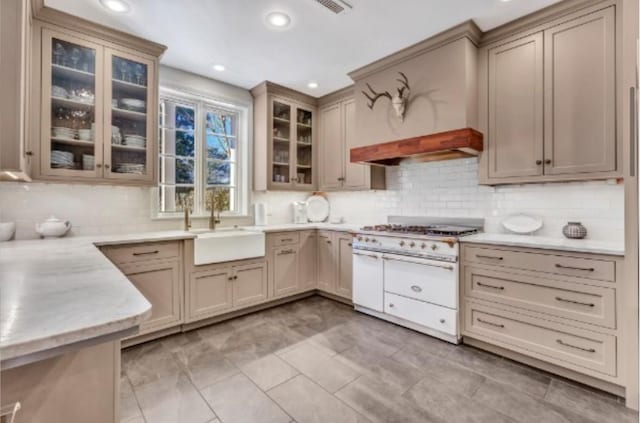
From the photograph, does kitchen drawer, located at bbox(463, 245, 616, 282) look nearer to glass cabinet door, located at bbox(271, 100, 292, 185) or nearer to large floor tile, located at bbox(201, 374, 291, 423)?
large floor tile, located at bbox(201, 374, 291, 423)

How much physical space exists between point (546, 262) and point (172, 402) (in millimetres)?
2637

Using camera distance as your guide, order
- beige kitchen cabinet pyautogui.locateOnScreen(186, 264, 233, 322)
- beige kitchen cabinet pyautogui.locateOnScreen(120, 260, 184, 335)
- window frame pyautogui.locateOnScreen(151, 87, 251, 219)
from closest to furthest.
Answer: beige kitchen cabinet pyautogui.locateOnScreen(120, 260, 184, 335) → beige kitchen cabinet pyautogui.locateOnScreen(186, 264, 233, 322) → window frame pyautogui.locateOnScreen(151, 87, 251, 219)

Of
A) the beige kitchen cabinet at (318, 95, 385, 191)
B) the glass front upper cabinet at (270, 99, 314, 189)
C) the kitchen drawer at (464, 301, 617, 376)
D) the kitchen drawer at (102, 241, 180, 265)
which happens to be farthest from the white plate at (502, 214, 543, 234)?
the kitchen drawer at (102, 241, 180, 265)

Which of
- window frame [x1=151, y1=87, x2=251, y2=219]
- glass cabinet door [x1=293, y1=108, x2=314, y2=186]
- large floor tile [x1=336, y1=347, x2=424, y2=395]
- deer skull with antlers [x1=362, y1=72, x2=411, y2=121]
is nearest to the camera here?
large floor tile [x1=336, y1=347, x2=424, y2=395]

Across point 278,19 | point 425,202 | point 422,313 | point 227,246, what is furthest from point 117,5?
point 422,313

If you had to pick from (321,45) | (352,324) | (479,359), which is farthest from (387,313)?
(321,45)

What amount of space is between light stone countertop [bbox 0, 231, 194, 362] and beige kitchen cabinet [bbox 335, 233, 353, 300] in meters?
2.54

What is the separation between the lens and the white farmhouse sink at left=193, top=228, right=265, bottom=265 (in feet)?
9.55

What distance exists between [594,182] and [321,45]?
258cm

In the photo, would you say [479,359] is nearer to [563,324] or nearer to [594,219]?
[563,324]

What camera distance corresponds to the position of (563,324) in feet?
6.89

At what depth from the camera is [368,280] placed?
3.23 m

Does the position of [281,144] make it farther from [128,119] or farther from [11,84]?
[11,84]

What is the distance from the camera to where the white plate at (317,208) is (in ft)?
14.8
